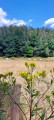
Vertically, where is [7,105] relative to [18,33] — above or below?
below

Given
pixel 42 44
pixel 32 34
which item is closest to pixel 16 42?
pixel 32 34

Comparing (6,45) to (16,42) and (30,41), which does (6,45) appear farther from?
(30,41)

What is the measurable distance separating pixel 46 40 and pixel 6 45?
5.88 metres

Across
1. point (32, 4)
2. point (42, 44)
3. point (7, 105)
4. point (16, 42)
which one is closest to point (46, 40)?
point (42, 44)

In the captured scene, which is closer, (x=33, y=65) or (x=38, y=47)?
(x=33, y=65)

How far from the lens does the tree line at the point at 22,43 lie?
520 inches

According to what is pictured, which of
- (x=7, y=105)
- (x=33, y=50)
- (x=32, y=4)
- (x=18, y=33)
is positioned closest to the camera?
(x=7, y=105)

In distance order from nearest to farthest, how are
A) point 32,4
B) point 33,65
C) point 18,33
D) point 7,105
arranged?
point 33,65, point 7,105, point 32,4, point 18,33

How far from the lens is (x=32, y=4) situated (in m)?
1.82

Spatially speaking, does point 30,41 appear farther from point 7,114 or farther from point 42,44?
point 7,114

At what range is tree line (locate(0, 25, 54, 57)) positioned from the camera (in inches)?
520

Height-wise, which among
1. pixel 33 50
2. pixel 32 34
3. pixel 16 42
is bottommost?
pixel 33 50

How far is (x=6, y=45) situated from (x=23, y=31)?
11.0 ft

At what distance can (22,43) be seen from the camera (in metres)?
13.6
